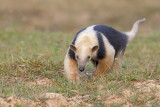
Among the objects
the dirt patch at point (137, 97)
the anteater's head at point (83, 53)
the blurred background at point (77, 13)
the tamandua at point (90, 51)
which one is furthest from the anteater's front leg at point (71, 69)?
the blurred background at point (77, 13)

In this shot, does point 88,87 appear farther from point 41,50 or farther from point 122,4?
point 122,4

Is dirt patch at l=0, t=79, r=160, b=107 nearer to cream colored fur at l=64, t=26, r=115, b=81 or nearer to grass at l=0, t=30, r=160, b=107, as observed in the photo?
grass at l=0, t=30, r=160, b=107

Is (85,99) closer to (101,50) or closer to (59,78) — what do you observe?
(59,78)

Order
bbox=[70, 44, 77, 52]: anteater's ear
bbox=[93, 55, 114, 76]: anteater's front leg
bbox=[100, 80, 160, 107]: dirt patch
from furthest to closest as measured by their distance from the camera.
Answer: bbox=[93, 55, 114, 76]: anteater's front leg
bbox=[70, 44, 77, 52]: anteater's ear
bbox=[100, 80, 160, 107]: dirt patch

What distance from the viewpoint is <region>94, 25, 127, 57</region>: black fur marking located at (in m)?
7.34

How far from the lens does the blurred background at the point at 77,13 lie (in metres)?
17.4

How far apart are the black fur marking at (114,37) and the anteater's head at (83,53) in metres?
0.73

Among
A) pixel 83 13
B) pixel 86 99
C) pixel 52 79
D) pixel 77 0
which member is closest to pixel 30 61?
pixel 52 79

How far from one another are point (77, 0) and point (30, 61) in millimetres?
12724

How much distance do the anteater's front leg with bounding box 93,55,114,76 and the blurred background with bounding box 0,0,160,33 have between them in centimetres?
996

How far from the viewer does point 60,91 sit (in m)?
5.87

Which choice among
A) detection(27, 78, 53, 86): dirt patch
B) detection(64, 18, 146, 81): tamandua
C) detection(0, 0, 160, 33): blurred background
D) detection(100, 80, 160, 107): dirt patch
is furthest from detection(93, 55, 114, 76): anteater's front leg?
detection(0, 0, 160, 33): blurred background

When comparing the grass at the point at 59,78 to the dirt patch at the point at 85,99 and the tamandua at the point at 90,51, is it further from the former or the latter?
the tamandua at the point at 90,51

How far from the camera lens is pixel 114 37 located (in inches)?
303
